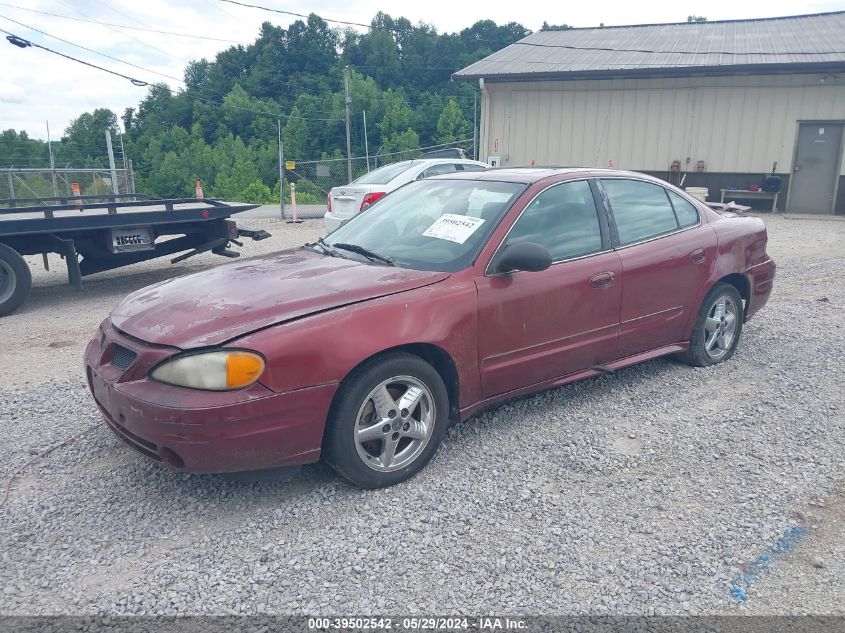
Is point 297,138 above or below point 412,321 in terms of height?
above

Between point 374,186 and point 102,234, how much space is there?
4.75m

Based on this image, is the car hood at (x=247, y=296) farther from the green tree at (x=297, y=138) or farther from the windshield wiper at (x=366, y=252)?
the green tree at (x=297, y=138)

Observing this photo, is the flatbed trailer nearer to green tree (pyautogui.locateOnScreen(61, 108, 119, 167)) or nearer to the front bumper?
the front bumper

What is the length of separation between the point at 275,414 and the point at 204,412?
0.30 m

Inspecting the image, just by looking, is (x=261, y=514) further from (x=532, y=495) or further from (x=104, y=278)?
(x=104, y=278)

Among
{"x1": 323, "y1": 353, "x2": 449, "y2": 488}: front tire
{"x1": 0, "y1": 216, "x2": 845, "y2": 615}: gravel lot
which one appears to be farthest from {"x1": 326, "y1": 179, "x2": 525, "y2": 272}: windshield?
{"x1": 0, "y1": 216, "x2": 845, "y2": 615}: gravel lot

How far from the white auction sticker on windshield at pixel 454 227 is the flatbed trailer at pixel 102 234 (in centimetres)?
526

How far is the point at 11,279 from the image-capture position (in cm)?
744

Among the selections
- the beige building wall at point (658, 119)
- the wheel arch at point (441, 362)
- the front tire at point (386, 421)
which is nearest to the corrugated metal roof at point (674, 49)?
the beige building wall at point (658, 119)

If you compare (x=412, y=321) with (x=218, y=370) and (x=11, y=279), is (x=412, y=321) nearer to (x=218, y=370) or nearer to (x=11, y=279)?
(x=218, y=370)

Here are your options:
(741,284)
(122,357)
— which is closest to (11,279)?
(122,357)

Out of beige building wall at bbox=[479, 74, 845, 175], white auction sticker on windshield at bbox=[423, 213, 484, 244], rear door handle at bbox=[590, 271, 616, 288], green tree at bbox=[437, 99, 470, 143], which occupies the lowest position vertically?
rear door handle at bbox=[590, 271, 616, 288]

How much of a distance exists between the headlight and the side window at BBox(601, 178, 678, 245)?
2653mm

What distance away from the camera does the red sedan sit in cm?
296
